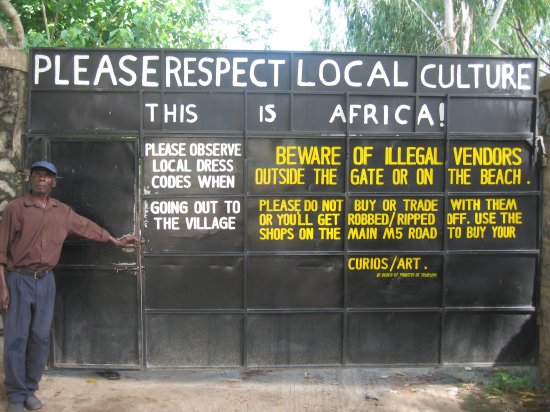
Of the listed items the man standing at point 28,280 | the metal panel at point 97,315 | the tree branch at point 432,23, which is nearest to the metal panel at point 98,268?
the metal panel at point 97,315

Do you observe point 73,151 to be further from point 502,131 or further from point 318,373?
point 502,131

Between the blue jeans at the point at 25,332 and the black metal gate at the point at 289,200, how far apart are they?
1.52 feet

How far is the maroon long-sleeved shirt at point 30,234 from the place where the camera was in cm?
373

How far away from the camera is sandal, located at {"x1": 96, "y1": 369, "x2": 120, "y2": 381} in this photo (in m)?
4.50

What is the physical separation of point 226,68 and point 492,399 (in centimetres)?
356

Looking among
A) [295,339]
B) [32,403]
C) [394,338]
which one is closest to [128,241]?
[32,403]

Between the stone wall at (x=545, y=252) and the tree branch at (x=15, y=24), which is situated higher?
the tree branch at (x=15, y=24)

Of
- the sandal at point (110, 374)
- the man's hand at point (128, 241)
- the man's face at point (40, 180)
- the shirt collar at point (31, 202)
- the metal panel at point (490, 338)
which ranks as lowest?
the sandal at point (110, 374)

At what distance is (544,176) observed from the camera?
435 centimetres

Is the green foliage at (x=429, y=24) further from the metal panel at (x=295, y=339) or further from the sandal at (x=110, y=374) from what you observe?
the sandal at (x=110, y=374)

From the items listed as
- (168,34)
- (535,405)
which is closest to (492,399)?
(535,405)

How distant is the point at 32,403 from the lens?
152 inches

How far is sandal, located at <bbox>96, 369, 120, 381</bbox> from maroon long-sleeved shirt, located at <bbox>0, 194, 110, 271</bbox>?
1.27 m

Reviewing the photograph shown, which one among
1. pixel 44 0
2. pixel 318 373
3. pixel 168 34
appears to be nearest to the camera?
pixel 318 373
